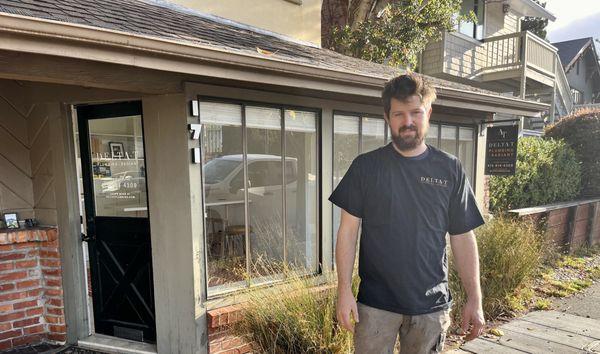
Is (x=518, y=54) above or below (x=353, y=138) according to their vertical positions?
above

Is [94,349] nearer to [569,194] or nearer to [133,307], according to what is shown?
[133,307]

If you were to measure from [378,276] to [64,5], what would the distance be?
290 centimetres

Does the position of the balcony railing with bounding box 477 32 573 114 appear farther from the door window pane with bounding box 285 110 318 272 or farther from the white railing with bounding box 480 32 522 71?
the door window pane with bounding box 285 110 318 272

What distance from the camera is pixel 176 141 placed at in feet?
10.7

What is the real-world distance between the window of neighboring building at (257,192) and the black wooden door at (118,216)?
0.65m

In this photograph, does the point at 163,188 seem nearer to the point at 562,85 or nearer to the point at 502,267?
the point at 502,267

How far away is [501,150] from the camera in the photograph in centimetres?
598

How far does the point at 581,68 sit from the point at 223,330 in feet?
97.2

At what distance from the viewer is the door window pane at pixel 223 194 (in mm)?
3430

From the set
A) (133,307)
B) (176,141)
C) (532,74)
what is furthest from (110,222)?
(532,74)

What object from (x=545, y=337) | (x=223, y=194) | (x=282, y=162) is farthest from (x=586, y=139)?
(x=223, y=194)

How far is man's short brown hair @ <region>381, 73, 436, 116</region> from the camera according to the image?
212 centimetres

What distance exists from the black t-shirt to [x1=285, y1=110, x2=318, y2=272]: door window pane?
1911 mm

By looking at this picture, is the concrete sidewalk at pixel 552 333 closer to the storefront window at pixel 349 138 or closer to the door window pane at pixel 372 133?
the storefront window at pixel 349 138
